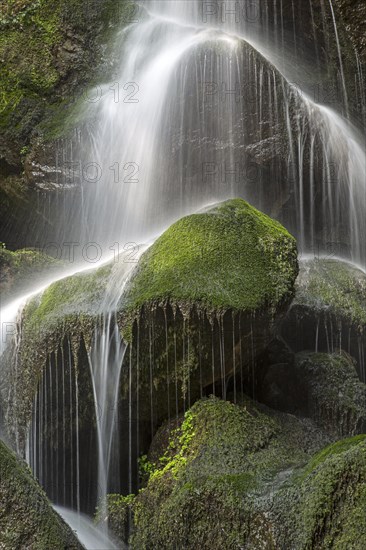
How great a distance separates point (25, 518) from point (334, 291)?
5989mm

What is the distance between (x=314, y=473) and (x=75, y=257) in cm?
747

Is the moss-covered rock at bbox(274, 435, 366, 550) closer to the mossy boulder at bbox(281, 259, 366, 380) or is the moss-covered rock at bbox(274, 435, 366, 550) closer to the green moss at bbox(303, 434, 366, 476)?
the green moss at bbox(303, 434, 366, 476)

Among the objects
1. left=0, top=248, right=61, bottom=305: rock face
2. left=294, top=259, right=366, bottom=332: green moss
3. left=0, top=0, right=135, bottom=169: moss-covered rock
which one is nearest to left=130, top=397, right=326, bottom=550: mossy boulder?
left=294, top=259, right=366, bottom=332: green moss

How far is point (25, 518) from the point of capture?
536 cm

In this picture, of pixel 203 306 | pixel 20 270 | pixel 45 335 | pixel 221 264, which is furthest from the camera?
pixel 20 270

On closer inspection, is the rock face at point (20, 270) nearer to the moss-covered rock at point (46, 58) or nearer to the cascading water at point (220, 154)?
the cascading water at point (220, 154)

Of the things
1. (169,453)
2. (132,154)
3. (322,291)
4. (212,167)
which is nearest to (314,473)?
(169,453)

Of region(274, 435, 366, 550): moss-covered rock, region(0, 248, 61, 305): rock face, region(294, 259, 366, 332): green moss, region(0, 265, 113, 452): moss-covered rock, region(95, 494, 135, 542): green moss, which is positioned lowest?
region(95, 494, 135, 542): green moss

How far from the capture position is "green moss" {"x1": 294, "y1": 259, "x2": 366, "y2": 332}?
9625 mm

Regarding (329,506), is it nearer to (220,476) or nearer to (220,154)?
(220,476)

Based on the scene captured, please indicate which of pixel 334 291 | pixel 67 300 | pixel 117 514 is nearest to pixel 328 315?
pixel 334 291

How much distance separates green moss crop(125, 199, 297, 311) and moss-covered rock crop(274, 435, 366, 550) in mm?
2164

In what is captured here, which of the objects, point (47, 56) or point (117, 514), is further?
point (47, 56)

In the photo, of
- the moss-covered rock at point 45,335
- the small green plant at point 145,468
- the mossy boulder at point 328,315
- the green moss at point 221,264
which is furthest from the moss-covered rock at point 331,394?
the moss-covered rock at point 45,335
